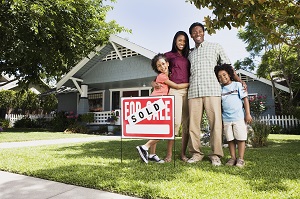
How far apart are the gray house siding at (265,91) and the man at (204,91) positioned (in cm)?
1288

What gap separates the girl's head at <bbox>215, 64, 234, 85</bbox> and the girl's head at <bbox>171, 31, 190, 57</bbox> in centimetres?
66

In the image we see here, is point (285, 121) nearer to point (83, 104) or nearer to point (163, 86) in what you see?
point (83, 104)

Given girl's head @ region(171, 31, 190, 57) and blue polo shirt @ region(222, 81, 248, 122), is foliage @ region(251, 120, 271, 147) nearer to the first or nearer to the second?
blue polo shirt @ region(222, 81, 248, 122)

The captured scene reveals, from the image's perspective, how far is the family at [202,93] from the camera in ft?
11.9

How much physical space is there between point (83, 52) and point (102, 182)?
1352 cm

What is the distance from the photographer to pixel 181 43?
4.00 m

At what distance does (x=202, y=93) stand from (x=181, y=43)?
0.96 m

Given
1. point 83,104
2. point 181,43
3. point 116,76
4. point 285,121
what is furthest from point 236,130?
point 83,104

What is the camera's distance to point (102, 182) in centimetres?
261

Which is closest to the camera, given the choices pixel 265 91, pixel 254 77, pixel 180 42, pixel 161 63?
pixel 161 63

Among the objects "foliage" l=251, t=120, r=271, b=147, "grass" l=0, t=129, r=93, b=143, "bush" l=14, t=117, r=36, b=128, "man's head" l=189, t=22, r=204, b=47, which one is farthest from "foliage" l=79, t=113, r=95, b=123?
"man's head" l=189, t=22, r=204, b=47

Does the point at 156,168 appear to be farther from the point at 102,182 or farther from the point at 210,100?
the point at 210,100

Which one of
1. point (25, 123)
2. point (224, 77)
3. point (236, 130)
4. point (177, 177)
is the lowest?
point (177, 177)

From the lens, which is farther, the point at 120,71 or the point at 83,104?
the point at 83,104
